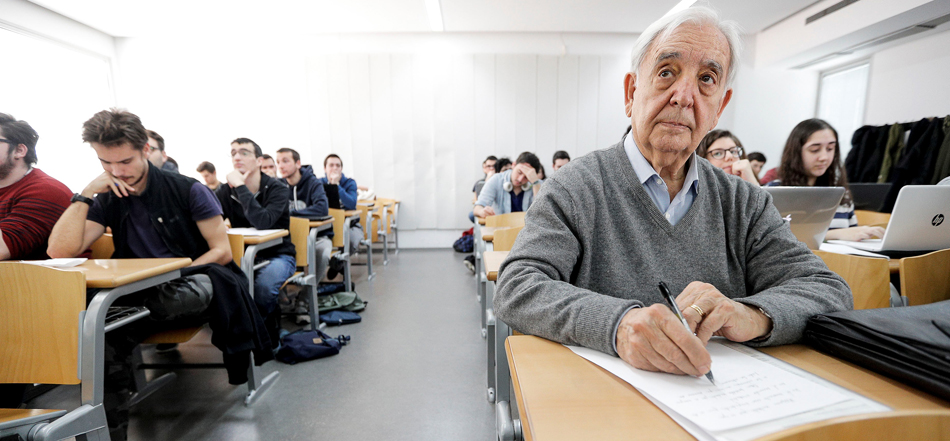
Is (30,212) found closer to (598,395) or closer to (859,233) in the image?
(598,395)

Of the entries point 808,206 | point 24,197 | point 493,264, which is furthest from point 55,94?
point 808,206

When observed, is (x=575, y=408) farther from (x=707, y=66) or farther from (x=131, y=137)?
(x=131, y=137)

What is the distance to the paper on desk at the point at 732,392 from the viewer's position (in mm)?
416

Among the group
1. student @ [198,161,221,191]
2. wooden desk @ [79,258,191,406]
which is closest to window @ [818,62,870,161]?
wooden desk @ [79,258,191,406]

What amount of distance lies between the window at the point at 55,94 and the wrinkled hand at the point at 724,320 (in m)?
5.16

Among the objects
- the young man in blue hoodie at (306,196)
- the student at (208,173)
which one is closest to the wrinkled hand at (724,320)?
the young man in blue hoodie at (306,196)

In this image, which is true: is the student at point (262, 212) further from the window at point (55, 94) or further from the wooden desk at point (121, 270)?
the window at point (55, 94)

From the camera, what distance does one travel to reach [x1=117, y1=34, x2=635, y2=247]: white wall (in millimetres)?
5281

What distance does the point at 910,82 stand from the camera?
392 centimetres

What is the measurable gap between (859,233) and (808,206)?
2.04ft

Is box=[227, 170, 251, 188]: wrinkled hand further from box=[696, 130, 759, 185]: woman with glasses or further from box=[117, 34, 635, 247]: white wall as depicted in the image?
box=[696, 130, 759, 185]: woman with glasses

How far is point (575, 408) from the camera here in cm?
44

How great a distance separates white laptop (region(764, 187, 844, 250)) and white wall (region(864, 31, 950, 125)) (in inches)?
155

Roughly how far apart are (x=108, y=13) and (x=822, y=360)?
6.83 metres
